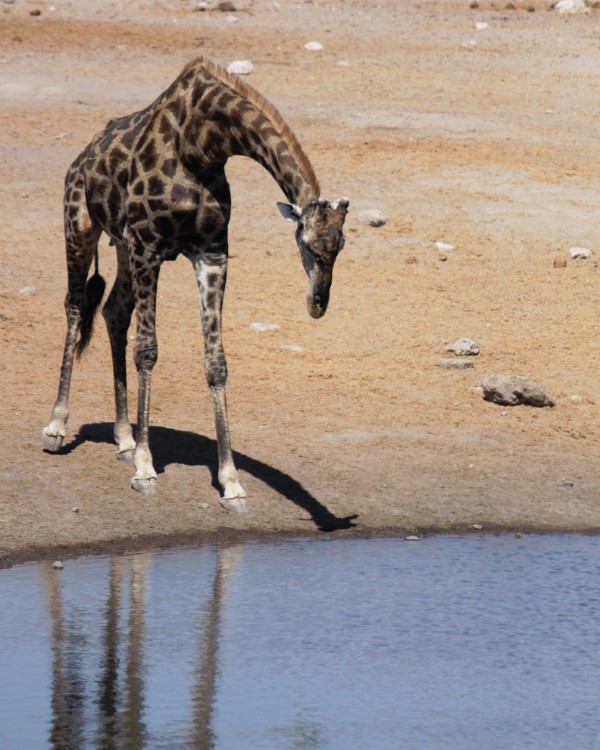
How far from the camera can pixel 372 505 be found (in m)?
9.12

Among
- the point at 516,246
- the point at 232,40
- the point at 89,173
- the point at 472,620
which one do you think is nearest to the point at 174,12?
the point at 232,40

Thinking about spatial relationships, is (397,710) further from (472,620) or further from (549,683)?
(472,620)

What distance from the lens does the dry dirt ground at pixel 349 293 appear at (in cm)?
918

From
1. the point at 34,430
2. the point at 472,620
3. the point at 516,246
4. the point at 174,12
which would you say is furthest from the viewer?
the point at 174,12

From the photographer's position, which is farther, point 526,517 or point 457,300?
point 457,300

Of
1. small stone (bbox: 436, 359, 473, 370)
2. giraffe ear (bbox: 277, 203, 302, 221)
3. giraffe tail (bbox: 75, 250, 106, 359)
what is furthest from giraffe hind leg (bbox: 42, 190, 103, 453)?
small stone (bbox: 436, 359, 473, 370)

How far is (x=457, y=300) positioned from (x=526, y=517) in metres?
5.34

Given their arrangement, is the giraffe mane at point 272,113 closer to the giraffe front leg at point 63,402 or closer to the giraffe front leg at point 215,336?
the giraffe front leg at point 215,336

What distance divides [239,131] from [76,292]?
2042mm

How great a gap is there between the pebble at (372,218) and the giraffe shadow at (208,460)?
20.7ft

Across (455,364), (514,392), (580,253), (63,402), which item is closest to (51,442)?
(63,402)

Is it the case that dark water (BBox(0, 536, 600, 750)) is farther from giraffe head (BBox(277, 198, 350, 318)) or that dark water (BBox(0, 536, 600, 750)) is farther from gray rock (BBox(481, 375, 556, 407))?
gray rock (BBox(481, 375, 556, 407))

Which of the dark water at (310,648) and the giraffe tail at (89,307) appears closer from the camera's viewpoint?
the dark water at (310,648)

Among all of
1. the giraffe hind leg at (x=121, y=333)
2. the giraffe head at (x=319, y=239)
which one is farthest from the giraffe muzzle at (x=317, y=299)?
the giraffe hind leg at (x=121, y=333)
